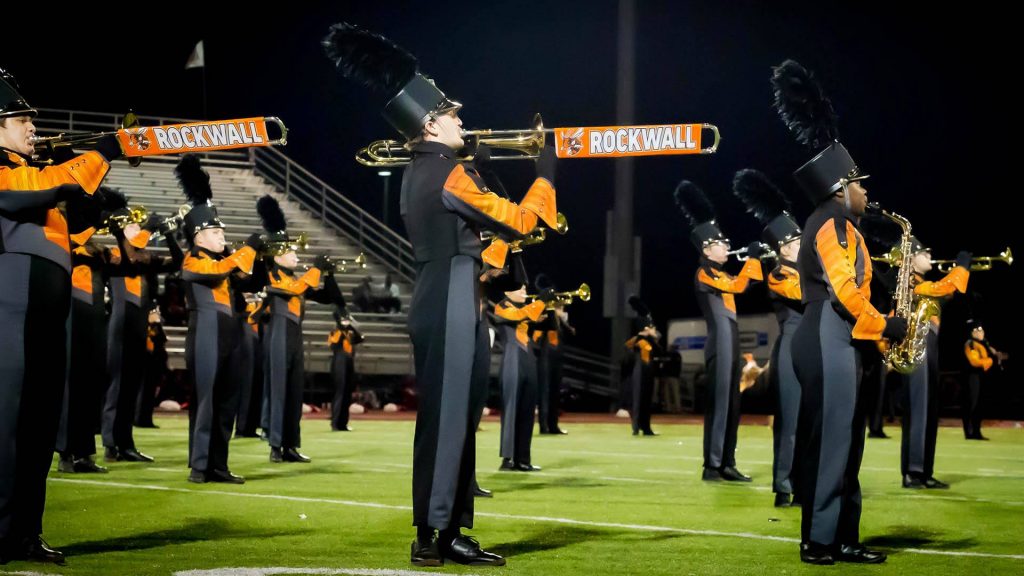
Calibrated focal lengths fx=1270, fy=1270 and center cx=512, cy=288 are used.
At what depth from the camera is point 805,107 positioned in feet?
21.7

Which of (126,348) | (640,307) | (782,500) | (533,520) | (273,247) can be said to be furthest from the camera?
(640,307)

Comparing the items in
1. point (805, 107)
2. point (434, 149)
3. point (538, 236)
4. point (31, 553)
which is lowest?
point (31, 553)

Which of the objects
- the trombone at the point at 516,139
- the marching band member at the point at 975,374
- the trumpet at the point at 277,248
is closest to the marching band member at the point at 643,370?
the marching band member at the point at 975,374

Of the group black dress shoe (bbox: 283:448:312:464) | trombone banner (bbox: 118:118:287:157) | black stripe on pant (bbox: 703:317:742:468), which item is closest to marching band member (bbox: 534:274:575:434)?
black dress shoe (bbox: 283:448:312:464)

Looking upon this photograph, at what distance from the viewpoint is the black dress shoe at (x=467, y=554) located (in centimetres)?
Result: 567

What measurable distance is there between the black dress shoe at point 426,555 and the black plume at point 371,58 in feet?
6.97

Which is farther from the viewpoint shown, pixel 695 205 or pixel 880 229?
pixel 695 205

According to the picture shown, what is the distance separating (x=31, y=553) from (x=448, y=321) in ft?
Answer: 6.96

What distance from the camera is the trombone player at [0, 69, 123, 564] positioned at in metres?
5.61

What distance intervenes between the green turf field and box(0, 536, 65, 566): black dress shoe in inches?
3.6

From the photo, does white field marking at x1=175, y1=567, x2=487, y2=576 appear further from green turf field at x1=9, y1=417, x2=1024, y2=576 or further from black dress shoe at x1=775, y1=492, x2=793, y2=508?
black dress shoe at x1=775, y1=492, x2=793, y2=508

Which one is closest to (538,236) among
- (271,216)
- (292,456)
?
(292,456)

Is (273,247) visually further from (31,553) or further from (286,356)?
(31,553)

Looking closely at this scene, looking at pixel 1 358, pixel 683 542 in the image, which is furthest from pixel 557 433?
pixel 1 358
